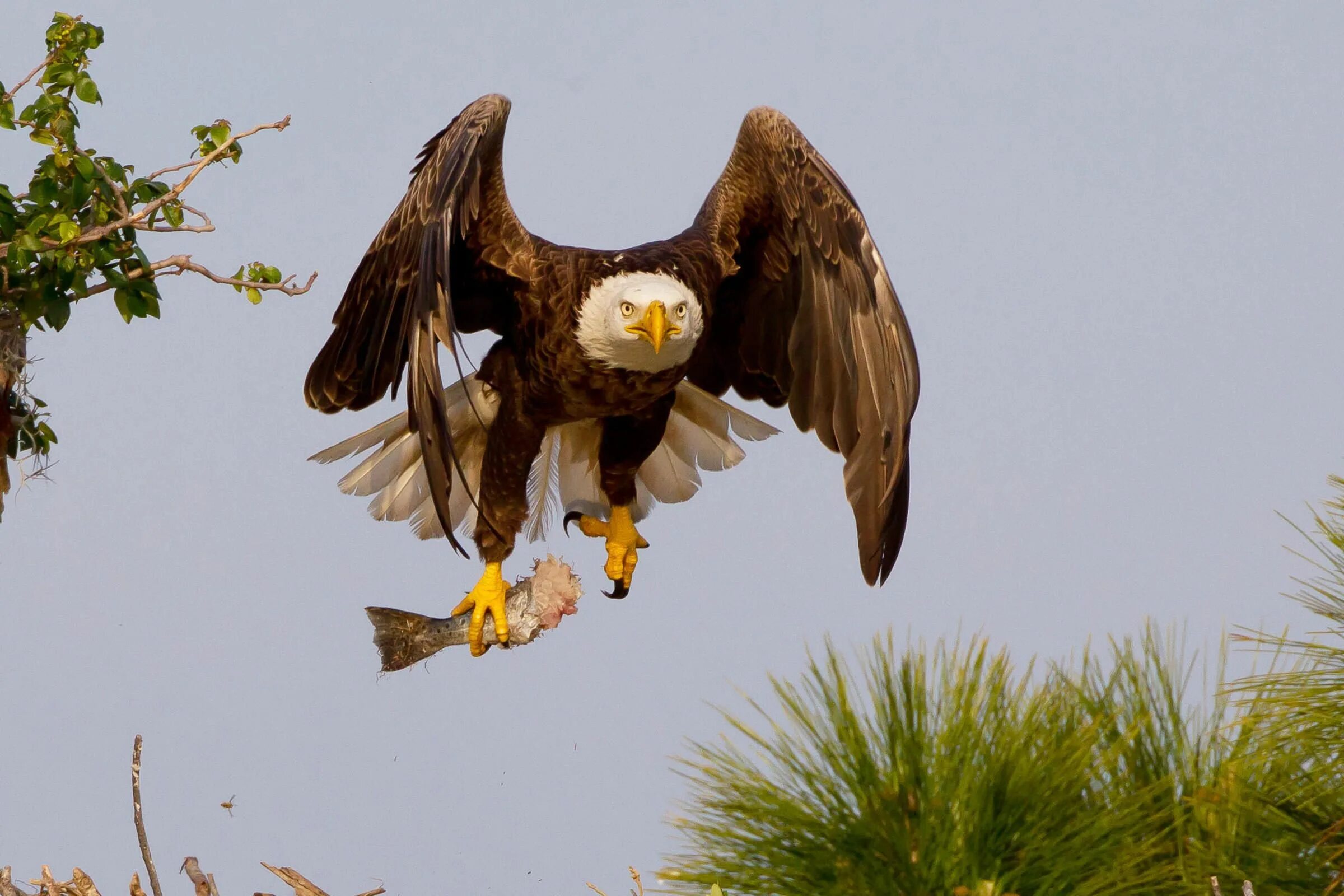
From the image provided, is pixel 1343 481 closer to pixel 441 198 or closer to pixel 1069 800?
pixel 1069 800

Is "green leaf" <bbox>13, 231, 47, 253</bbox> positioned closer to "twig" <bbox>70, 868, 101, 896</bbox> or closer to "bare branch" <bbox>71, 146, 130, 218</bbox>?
"bare branch" <bbox>71, 146, 130, 218</bbox>

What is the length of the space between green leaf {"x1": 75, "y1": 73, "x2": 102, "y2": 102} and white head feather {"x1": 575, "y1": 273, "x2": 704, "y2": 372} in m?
1.20

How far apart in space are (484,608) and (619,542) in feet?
1.85

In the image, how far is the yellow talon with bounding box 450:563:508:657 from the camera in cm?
411

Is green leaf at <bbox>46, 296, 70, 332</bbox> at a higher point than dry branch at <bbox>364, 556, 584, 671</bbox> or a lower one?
higher

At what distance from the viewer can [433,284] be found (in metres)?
3.46

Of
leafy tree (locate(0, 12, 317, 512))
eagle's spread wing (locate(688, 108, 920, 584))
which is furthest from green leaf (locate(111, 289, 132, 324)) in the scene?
eagle's spread wing (locate(688, 108, 920, 584))

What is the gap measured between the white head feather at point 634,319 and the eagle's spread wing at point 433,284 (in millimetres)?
271

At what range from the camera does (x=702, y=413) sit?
4.88 meters

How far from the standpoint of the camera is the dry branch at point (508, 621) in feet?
13.2

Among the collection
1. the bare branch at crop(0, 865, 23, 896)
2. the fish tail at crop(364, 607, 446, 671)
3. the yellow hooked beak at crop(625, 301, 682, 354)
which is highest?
the yellow hooked beak at crop(625, 301, 682, 354)

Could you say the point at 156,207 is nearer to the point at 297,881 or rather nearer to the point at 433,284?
the point at 433,284

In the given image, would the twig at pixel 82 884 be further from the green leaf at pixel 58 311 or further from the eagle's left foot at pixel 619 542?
the eagle's left foot at pixel 619 542

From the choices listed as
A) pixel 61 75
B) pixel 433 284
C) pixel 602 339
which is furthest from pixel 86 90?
pixel 602 339
